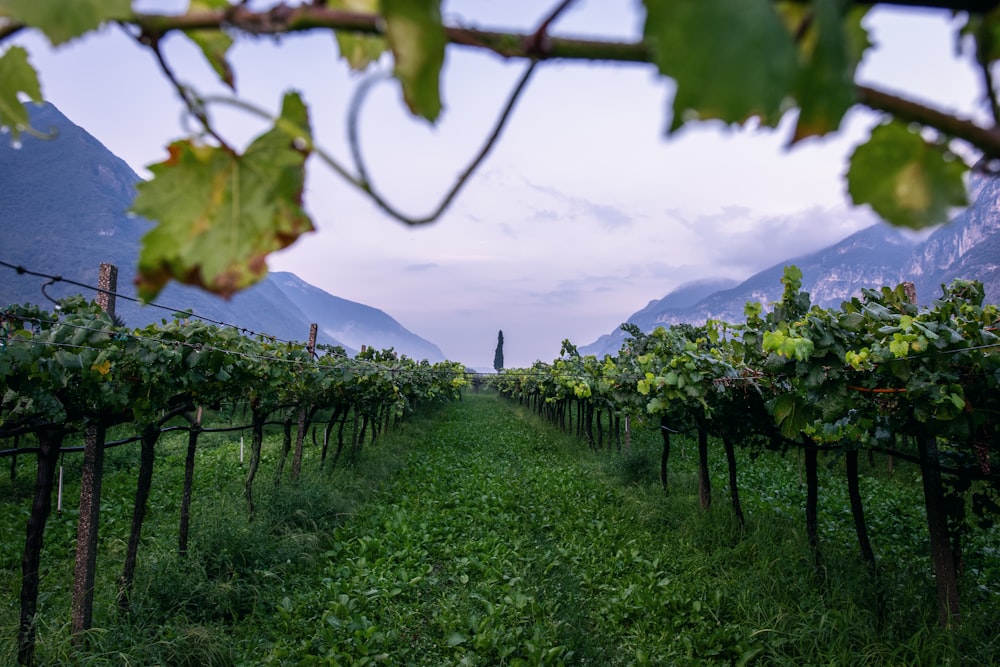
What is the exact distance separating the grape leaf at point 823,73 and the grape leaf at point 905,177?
118mm

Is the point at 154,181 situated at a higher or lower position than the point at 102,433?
higher

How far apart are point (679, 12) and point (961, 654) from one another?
230 inches

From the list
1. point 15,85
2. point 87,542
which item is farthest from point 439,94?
point 87,542

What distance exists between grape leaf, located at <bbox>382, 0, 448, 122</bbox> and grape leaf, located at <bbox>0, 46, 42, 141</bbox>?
0.43 meters

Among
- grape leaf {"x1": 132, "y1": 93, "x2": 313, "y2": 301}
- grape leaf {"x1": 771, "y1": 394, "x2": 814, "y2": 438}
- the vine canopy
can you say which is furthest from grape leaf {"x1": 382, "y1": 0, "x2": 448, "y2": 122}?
grape leaf {"x1": 771, "y1": 394, "x2": 814, "y2": 438}

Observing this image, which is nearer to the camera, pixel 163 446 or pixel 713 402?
pixel 713 402

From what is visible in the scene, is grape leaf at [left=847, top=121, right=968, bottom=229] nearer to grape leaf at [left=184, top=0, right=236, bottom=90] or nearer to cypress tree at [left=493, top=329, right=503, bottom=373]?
grape leaf at [left=184, top=0, right=236, bottom=90]

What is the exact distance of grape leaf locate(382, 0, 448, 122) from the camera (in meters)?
0.33

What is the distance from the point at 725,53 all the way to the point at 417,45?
0.62 feet

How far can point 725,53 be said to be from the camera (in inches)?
10.2

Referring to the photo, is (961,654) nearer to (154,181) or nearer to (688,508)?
(688,508)

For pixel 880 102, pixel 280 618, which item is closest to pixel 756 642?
pixel 280 618

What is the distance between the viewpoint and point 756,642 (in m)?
4.64

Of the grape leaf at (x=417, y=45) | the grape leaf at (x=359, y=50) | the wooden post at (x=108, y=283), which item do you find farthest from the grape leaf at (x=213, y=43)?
the wooden post at (x=108, y=283)
